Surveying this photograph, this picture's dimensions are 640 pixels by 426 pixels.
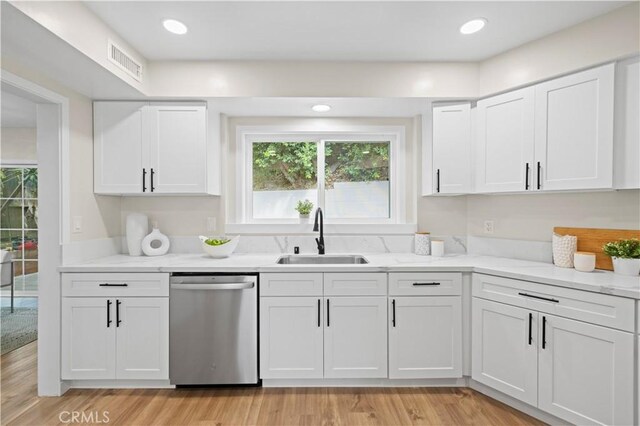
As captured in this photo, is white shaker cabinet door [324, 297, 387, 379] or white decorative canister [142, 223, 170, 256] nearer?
white shaker cabinet door [324, 297, 387, 379]

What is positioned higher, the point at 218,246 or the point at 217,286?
the point at 218,246

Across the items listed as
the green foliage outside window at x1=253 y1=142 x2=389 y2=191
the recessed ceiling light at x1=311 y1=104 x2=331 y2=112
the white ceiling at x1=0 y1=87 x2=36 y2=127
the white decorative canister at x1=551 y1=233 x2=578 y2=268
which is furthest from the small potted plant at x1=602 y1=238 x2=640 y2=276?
the white ceiling at x1=0 y1=87 x2=36 y2=127

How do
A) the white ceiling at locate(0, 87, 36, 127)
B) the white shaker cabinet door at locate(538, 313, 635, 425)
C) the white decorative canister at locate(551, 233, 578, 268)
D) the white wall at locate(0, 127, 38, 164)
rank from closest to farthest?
1. the white shaker cabinet door at locate(538, 313, 635, 425)
2. the white decorative canister at locate(551, 233, 578, 268)
3. the white ceiling at locate(0, 87, 36, 127)
4. the white wall at locate(0, 127, 38, 164)

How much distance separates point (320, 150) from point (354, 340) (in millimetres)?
1773

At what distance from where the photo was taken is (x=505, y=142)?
2402 millimetres

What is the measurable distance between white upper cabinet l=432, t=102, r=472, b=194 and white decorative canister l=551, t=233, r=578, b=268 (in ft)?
2.33

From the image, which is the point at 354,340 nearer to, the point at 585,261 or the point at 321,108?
the point at 585,261

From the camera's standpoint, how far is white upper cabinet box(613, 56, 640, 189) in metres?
1.88

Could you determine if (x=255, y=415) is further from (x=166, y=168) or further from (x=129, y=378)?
(x=166, y=168)

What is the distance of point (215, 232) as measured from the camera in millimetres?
2998

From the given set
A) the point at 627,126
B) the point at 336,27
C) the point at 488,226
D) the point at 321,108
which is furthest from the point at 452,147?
the point at 336,27

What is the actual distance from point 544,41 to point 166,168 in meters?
2.95

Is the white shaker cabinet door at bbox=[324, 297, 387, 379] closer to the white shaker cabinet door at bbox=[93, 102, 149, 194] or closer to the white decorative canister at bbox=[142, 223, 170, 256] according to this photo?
the white decorative canister at bbox=[142, 223, 170, 256]

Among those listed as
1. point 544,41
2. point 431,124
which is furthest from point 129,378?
point 544,41
